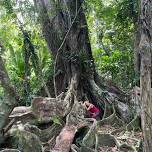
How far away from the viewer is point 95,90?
961cm

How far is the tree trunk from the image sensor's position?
16.2ft

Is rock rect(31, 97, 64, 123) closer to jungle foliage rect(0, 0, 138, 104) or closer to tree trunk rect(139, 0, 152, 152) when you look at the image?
jungle foliage rect(0, 0, 138, 104)

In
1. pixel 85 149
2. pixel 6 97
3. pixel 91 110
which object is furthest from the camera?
pixel 91 110

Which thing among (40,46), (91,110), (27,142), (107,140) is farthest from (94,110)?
(40,46)

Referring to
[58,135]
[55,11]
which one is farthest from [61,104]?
[55,11]

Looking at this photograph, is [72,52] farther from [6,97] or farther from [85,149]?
[6,97]

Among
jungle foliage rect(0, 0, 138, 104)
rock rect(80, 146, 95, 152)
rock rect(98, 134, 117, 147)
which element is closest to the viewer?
rock rect(80, 146, 95, 152)

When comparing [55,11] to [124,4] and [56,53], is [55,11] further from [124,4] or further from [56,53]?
[124,4]

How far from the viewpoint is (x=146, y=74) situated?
5152 millimetres

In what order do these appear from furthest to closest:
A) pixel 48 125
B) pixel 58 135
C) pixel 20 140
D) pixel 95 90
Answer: pixel 95 90
pixel 48 125
pixel 58 135
pixel 20 140

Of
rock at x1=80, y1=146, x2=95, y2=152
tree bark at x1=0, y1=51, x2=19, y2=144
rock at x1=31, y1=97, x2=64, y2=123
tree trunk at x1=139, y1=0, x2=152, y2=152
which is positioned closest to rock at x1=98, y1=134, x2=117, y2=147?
rock at x1=80, y1=146, x2=95, y2=152

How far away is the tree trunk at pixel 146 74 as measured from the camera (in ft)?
16.2

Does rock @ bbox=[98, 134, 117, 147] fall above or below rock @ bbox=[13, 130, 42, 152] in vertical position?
below

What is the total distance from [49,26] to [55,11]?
1.68ft
